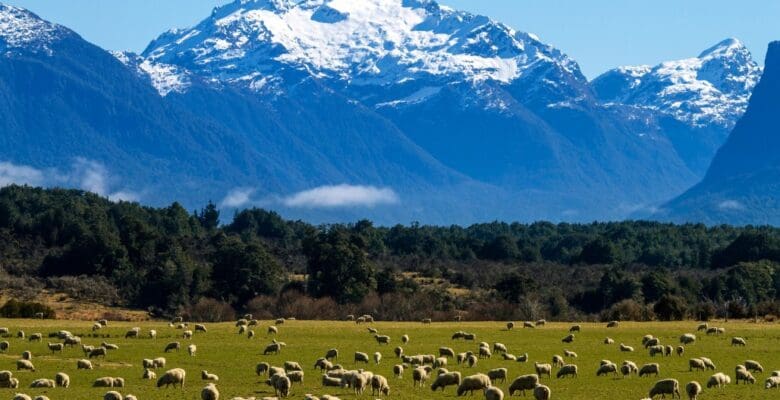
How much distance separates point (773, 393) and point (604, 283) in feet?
226

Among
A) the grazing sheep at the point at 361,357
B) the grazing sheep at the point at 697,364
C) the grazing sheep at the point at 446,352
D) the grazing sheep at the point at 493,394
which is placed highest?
the grazing sheep at the point at 446,352

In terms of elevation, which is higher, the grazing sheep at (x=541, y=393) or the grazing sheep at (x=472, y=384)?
the grazing sheep at (x=472, y=384)

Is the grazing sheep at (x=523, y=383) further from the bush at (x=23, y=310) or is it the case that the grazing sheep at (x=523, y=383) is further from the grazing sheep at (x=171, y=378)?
the bush at (x=23, y=310)

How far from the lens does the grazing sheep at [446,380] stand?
173 feet

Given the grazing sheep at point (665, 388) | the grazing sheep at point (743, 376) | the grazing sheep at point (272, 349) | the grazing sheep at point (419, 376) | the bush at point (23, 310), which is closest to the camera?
the grazing sheep at point (665, 388)

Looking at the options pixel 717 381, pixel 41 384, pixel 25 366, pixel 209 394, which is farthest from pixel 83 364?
pixel 717 381

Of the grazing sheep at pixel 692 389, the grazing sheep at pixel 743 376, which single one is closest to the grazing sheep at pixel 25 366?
the grazing sheep at pixel 692 389

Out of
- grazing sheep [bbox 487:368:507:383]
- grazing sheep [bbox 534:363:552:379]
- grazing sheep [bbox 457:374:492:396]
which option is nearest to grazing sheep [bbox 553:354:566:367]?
grazing sheep [bbox 534:363:552:379]

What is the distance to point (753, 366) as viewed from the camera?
2313 inches

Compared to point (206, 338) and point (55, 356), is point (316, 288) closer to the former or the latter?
point (206, 338)

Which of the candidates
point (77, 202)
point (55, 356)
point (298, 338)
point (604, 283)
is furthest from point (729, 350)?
point (77, 202)

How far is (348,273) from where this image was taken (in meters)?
119

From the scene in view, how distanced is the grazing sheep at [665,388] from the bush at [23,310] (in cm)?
5918

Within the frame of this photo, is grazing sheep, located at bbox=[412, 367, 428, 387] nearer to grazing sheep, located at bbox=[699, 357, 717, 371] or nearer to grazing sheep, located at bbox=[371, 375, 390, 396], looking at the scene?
grazing sheep, located at bbox=[371, 375, 390, 396]
